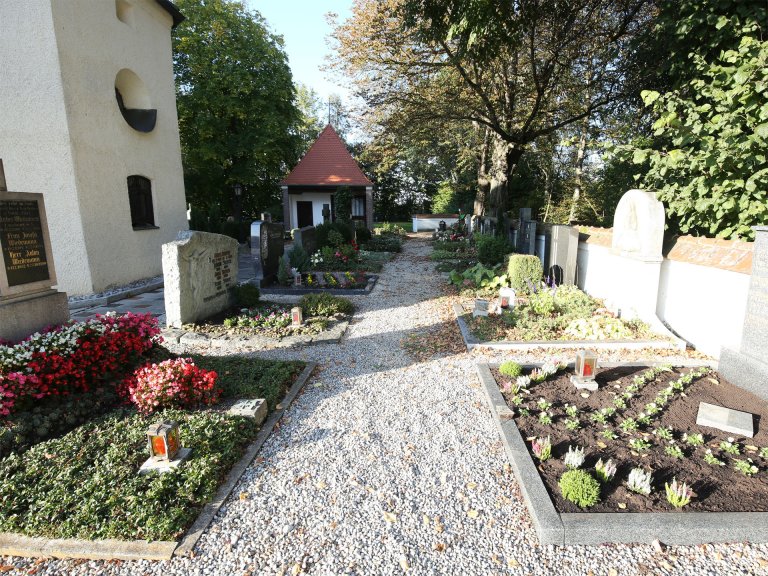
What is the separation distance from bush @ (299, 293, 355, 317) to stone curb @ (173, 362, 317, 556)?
3.11 meters

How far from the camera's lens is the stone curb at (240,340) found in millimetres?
6543

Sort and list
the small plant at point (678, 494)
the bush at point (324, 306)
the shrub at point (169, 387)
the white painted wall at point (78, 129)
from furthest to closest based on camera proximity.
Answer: the white painted wall at point (78, 129)
the bush at point (324, 306)
the shrub at point (169, 387)
the small plant at point (678, 494)

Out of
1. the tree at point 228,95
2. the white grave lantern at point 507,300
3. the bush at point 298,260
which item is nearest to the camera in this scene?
the white grave lantern at point 507,300

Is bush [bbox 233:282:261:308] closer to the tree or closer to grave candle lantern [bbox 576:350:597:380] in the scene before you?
grave candle lantern [bbox 576:350:597:380]

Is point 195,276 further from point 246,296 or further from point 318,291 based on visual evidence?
point 318,291

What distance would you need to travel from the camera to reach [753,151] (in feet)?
17.8

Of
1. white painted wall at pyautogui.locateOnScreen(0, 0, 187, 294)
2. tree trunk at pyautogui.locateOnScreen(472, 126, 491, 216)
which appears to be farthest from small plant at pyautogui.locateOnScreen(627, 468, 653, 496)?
tree trunk at pyautogui.locateOnScreen(472, 126, 491, 216)

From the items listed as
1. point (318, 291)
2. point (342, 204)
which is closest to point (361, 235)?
point (342, 204)

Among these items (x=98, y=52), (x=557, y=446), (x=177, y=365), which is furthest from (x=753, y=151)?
(x=98, y=52)

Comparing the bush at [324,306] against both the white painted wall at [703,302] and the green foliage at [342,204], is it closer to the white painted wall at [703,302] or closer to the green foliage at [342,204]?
the white painted wall at [703,302]

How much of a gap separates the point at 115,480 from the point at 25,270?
283 centimetres

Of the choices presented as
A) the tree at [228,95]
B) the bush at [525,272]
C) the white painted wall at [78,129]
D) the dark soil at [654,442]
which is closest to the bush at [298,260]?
the white painted wall at [78,129]

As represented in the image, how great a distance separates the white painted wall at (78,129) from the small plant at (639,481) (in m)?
10.6

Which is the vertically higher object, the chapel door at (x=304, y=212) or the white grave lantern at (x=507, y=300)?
the chapel door at (x=304, y=212)
